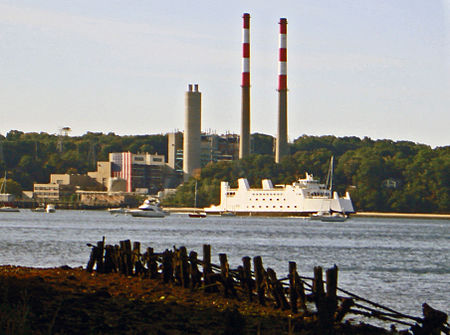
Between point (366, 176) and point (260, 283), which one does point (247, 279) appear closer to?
point (260, 283)

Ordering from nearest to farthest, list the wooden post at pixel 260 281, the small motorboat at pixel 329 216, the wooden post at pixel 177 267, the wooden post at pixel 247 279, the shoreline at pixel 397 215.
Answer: the wooden post at pixel 260 281 → the wooden post at pixel 247 279 → the wooden post at pixel 177 267 → the small motorboat at pixel 329 216 → the shoreline at pixel 397 215

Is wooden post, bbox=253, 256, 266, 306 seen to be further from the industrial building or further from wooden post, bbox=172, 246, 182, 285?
the industrial building

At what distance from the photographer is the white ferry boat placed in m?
125

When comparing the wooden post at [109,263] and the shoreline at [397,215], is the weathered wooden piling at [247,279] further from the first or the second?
the shoreline at [397,215]

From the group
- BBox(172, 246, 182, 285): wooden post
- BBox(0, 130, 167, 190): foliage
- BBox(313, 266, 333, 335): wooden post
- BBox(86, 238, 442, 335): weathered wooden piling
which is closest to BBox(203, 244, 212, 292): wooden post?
BBox(86, 238, 442, 335): weathered wooden piling

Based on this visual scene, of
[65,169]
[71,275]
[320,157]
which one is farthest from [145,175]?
[71,275]

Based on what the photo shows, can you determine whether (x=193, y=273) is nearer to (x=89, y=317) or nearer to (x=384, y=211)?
(x=89, y=317)

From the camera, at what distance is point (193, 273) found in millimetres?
17484

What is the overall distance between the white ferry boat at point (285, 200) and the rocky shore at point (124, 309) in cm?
10723

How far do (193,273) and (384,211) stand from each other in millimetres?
129602

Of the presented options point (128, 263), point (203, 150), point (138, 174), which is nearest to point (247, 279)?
point (128, 263)

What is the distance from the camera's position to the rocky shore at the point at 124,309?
1276 cm

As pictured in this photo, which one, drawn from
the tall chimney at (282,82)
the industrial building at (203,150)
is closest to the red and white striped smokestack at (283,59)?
the tall chimney at (282,82)

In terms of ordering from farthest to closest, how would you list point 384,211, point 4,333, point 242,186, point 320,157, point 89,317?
1. point 320,157
2. point 384,211
3. point 242,186
4. point 89,317
5. point 4,333
